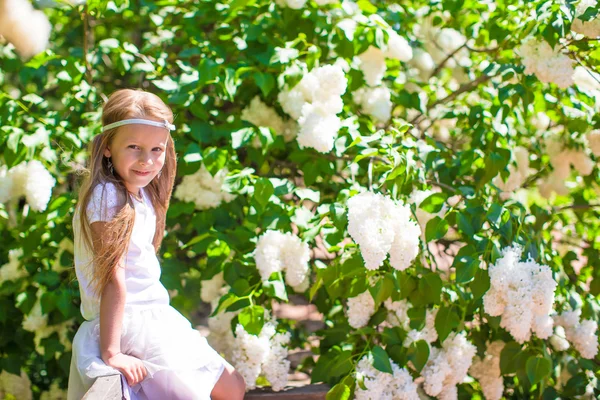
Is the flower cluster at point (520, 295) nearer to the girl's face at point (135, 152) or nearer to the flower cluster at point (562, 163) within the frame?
the flower cluster at point (562, 163)

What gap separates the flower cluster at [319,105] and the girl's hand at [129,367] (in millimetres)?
922

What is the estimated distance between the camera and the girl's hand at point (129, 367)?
5.67ft

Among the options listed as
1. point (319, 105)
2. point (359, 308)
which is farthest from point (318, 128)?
point (359, 308)

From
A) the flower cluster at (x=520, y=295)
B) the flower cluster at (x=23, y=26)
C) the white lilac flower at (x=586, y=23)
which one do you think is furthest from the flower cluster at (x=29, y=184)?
the white lilac flower at (x=586, y=23)

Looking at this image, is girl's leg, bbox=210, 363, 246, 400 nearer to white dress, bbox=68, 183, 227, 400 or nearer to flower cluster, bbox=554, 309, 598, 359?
white dress, bbox=68, 183, 227, 400

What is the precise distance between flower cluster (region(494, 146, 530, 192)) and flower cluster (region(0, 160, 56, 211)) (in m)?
1.65

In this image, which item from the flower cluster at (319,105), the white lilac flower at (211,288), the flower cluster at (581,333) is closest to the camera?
the flower cluster at (319,105)

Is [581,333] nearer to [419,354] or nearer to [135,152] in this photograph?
[419,354]

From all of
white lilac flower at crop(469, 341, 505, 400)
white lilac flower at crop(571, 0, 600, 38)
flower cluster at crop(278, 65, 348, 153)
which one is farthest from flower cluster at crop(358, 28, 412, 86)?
white lilac flower at crop(469, 341, 505, 400)

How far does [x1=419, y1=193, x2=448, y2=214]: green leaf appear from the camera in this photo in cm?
224

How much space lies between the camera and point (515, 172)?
112 inches

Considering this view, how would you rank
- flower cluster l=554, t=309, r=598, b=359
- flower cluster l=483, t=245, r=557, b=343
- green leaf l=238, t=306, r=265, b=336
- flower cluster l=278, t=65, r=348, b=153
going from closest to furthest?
flower cluster l=483, t=245, r=557, b=343
green leaf l=238, t=306, r=265, b=336
flower cluster l=278, t=65, r=348, b=153
flower cluster l=554, t=309, r=598, b=359

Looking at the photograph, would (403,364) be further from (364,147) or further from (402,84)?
Answer: (402,84)

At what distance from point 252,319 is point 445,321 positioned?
629mm
